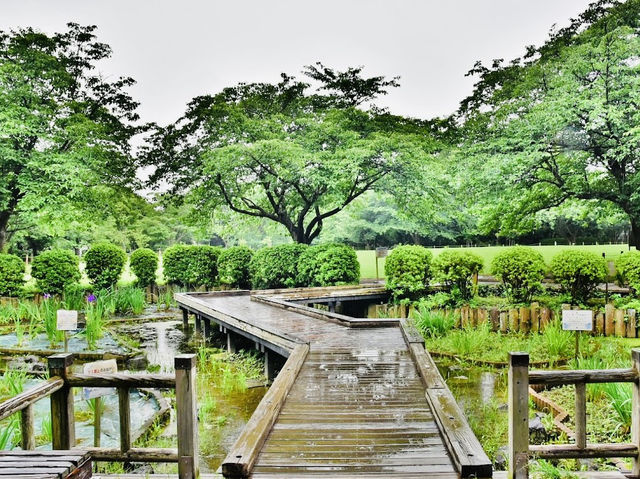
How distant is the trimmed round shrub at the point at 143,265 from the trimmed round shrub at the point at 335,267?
6.73m

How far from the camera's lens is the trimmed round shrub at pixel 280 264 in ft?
48.4

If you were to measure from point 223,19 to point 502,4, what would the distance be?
369 inches

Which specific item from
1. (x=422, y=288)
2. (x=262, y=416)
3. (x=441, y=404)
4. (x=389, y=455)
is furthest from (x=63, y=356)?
(x=422, y=288)

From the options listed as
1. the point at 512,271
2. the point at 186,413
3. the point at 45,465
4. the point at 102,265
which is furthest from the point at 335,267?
the point at 45,465

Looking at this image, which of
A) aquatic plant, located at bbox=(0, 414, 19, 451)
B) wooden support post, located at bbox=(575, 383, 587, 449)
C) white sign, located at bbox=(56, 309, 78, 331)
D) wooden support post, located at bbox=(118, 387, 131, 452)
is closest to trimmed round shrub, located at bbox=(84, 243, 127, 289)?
white sign, located at bbox=(56, 309, 78, 331)

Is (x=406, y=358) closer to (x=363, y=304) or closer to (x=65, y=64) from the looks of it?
(x=363, y=304)

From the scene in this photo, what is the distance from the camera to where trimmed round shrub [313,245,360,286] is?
13.6 meters

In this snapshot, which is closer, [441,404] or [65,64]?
[441,404]

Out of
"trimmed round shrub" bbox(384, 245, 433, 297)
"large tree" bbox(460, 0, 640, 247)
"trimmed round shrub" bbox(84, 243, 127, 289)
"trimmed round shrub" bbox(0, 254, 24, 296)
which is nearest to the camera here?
"large tree" bbox(460, 0, 640, 247)

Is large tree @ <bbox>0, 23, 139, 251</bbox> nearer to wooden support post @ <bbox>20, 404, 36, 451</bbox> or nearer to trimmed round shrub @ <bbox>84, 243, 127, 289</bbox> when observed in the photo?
trimmed round shrub @ <bbox>84, 243, 127, 289</bbox>

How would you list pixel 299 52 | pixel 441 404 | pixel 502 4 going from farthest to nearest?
pixel 299 52 → pixel 502 4 → pixel 441 404

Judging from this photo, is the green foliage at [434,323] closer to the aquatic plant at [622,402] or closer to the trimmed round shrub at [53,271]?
the aquatic plant at [622,402]

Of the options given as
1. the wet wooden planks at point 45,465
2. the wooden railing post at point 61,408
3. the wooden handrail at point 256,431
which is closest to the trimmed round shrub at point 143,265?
the wooden handrail at point 256,431

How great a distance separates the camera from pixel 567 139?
501 inches
